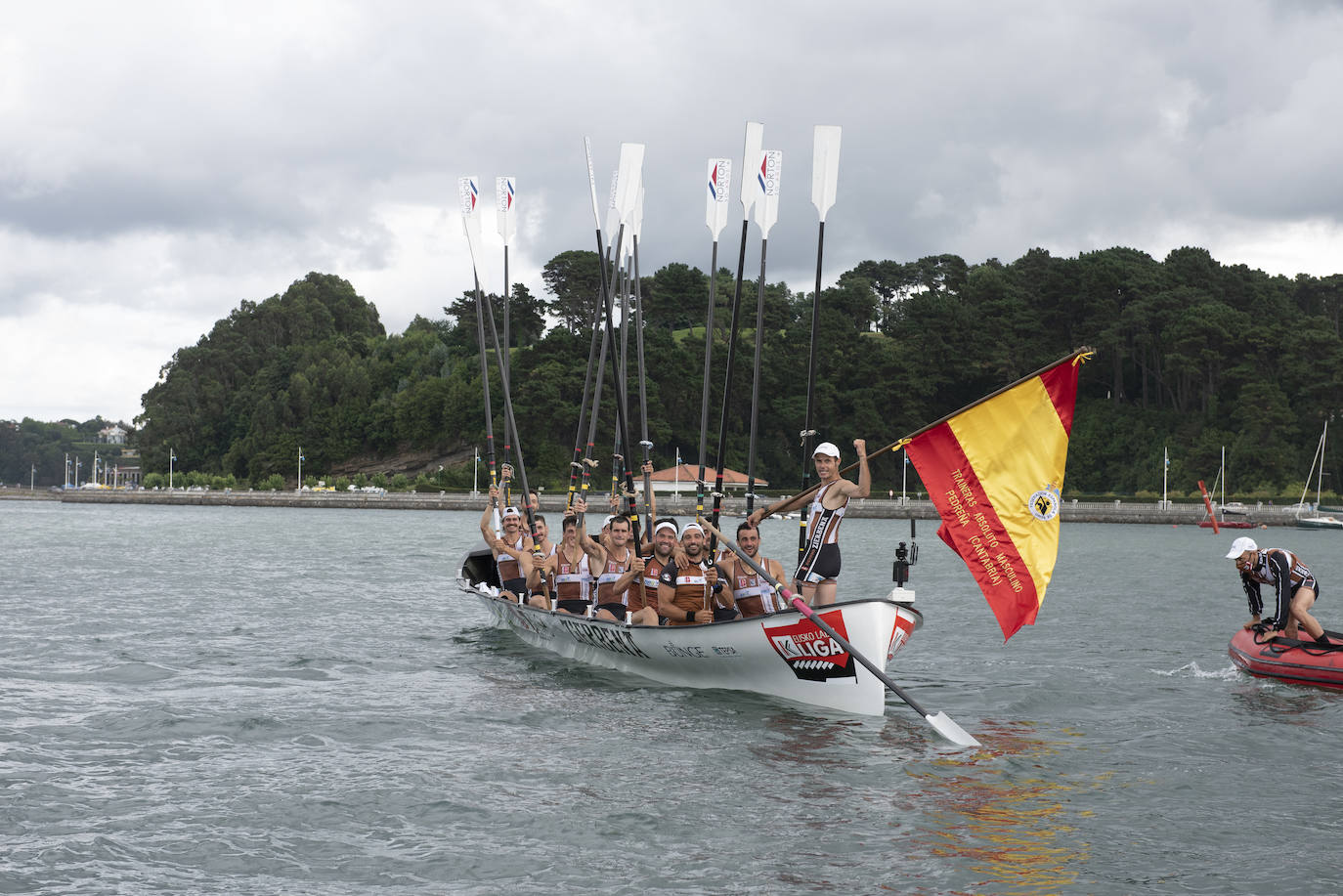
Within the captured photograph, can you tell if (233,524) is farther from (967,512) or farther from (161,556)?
(967,512)

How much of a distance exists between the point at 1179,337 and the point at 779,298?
137 ft

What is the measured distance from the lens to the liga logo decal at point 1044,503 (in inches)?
485

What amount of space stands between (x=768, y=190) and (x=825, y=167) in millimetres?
1798

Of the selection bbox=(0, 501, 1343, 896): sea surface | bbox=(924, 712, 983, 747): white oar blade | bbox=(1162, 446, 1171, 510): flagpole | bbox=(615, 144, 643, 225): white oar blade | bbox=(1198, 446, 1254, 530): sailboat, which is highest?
bbox=(615, 144, 643, 225): white oar blade

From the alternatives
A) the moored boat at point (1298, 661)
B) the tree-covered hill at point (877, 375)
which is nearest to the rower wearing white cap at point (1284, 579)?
the moored boat at point (1298, 661)

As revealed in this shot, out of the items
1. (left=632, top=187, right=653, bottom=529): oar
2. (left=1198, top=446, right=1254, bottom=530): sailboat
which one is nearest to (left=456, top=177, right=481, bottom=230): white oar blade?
(left=632, top=187, right=653, bottom=529): oar

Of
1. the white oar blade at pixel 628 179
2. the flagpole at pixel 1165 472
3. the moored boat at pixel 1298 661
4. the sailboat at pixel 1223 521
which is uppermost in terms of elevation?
the white oar blade at pixel 628 179

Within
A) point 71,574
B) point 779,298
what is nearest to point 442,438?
point 779,298

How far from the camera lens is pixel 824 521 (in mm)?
12812

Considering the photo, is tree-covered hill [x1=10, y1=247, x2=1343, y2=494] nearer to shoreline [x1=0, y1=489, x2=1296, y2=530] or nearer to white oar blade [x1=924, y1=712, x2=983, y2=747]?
shoreline [x1=0, y1=489, x2=1296, y2=530]

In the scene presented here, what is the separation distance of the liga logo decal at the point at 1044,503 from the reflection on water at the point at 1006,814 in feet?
8.23

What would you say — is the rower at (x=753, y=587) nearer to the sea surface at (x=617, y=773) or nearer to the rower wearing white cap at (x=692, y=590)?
the rower wearing white cap at (x=692, y=590)

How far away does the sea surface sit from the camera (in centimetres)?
887

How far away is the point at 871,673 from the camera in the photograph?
40.7 ft
